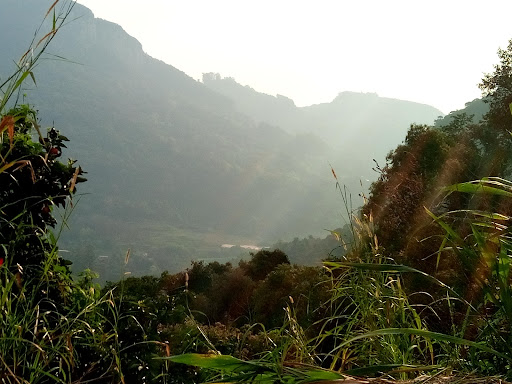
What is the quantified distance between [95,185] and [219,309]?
106783 millimetres

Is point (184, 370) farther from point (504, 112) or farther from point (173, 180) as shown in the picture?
point (173, 180)

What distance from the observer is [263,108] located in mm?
183375

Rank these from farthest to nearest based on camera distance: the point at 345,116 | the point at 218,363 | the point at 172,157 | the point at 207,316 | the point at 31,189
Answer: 1. the point at 345,116
2. the point at 172,157
3. the point at 207,316
4. the point at 31,189
5. the point at 218,363

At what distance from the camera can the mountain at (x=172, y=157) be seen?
10444 cm

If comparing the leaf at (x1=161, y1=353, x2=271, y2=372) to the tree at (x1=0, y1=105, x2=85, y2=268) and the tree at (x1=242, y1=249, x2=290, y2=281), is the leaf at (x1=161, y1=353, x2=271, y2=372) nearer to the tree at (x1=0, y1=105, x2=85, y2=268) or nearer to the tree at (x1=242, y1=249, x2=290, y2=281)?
the tree at (x1=0, y1=105, x2=85, y2=268)

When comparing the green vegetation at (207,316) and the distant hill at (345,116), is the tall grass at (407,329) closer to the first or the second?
the green vegetation at (207,316)

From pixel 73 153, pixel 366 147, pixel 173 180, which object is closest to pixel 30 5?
pixel 73 153

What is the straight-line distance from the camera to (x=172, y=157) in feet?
408

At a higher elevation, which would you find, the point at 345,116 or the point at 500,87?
the point at 345,116

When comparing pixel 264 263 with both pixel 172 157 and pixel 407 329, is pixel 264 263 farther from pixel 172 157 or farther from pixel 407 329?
pixel 172 157

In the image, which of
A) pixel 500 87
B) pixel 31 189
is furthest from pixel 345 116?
pixel 31 189

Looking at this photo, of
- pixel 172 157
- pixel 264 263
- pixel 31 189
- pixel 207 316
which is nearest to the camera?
pixel 31 189

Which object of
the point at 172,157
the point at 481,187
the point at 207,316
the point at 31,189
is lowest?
the point at 172,157

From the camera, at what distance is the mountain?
104 meters
